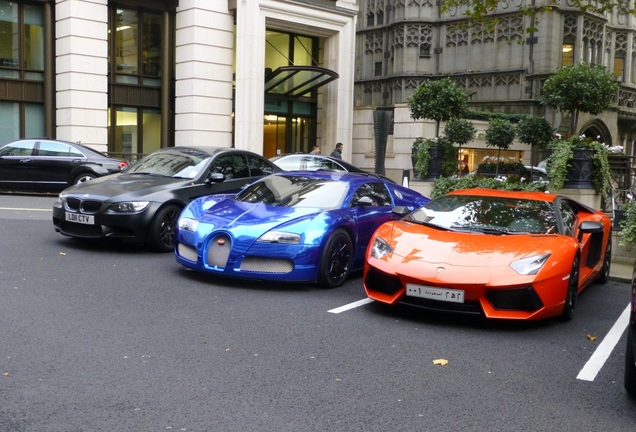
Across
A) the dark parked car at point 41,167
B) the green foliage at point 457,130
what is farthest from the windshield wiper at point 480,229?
the dark parked car at point 41,167

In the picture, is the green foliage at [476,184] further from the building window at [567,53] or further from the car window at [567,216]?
the building window at [567,53]

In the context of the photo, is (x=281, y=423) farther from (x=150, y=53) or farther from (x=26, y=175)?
(x=150, y=53)

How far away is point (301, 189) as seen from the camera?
30.9 ft

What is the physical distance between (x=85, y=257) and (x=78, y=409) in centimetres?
566

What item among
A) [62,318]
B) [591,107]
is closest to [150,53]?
[591,107]

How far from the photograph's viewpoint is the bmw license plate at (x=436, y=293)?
22.0 feet

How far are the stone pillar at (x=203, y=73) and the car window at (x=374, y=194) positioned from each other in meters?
16.7

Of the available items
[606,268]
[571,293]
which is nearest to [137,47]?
[606,268]

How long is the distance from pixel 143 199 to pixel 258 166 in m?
2.81

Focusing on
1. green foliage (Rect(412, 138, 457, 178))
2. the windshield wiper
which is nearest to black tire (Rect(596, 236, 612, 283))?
the windshield wiper

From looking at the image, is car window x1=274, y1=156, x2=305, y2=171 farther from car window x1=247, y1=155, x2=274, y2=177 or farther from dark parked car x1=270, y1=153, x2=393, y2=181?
car window x1=247, y1=155, x2=274, y2=177

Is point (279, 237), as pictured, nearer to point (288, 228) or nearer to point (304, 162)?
point (288, 228)

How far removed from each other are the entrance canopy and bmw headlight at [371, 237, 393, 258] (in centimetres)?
2031

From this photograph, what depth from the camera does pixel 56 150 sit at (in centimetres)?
1841
